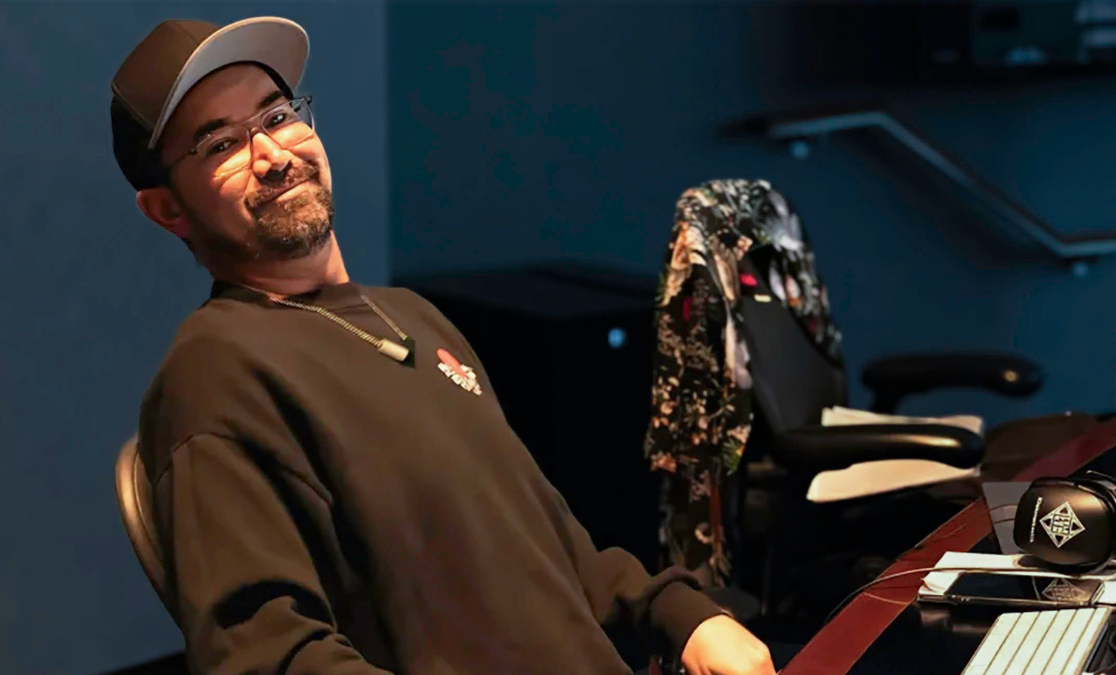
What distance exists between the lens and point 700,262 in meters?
2.58

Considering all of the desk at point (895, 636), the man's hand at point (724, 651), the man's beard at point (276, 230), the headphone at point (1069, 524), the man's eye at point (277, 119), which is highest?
the man's eye at point (277, 119)

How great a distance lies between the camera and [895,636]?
1469mm

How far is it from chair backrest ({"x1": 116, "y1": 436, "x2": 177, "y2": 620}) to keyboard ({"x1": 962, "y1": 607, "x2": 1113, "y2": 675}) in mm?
750

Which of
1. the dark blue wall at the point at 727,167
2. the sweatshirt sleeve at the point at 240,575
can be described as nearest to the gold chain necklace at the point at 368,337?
the sweatshirt sleeve at the point at 240,575

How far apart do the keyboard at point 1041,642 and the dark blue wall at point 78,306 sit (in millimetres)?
1984

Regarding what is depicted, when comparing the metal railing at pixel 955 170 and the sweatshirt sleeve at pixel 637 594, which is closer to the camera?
the sweatshirt sleeve at pixel 637 594

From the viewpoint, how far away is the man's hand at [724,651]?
4.89 ft

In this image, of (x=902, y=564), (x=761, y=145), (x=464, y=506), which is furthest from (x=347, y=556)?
(x=761, y=145)

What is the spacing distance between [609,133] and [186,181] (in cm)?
254

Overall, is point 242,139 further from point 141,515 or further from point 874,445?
point 874,445

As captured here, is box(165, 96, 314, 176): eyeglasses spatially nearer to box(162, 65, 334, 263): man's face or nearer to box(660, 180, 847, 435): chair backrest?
box(162, 65, 334, 263): man's face

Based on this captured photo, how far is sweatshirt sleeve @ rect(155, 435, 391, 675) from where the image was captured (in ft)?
4.38

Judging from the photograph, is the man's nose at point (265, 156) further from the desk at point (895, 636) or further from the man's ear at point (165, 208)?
the desk at point (895, 636)

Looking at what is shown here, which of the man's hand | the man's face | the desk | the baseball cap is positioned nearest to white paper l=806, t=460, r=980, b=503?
the desk
